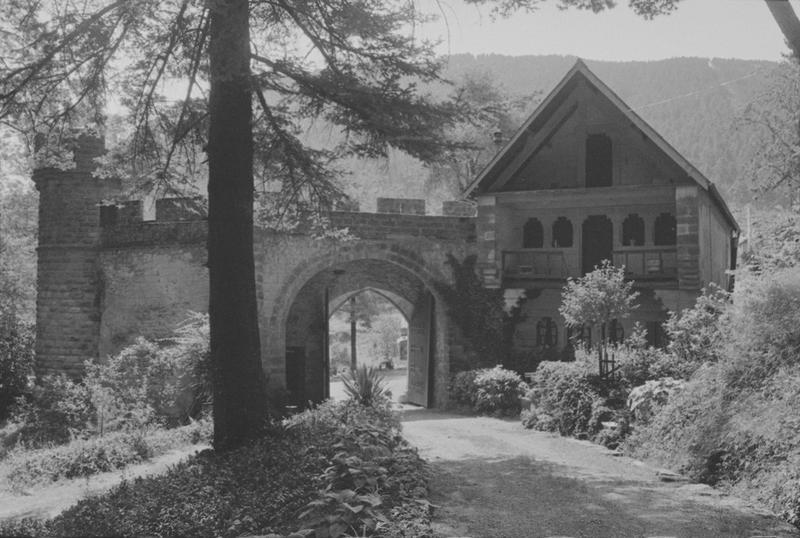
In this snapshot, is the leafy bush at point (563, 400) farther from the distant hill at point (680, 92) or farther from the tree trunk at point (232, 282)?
the distant hill at point (680, 92)

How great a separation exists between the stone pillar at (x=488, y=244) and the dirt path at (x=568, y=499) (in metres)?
8.21

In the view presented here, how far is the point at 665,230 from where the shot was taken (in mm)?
20031

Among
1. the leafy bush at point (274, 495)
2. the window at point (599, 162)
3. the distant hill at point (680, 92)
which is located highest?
the distant hill at point (680, 92)

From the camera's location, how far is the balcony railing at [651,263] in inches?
735

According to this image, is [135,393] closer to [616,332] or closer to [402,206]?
[402,206]

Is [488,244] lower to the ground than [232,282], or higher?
higher

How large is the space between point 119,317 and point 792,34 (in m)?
16.4

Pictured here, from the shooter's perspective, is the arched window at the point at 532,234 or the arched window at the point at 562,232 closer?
the arched window at the point at 562,232

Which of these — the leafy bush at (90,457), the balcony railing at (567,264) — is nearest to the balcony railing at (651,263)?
the balcony railing at (567,264)

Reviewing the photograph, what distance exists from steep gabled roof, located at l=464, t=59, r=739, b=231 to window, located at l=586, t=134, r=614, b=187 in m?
1.04

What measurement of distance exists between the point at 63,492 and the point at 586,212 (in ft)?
48.5

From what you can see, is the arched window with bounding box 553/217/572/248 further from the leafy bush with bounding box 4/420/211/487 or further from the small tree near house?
the leafy bush with bounding box 4/420/211/487

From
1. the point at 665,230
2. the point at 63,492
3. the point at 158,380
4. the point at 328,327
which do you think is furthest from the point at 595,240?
the point at 63,492

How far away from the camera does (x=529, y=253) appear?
20609 mm
